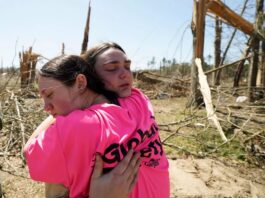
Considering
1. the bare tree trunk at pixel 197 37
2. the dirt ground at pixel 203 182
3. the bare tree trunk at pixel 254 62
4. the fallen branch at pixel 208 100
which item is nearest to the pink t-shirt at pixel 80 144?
the dirt ground at pixel 203 182

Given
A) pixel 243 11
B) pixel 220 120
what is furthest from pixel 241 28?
pixel 220 120

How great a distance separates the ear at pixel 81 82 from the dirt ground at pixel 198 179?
6.58ft

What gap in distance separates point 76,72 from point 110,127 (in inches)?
11.2

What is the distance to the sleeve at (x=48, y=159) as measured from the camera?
115 cm

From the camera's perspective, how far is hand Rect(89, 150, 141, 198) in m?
1.18

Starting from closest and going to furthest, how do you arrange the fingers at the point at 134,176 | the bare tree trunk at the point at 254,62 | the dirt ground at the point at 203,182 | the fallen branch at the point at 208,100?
1. the fingers at the point at 134,176
2. the dirt ground at the point at 203,182
3. the fallen branch at the point at 208,100
4. the bare tree trunk at the point at 254,62

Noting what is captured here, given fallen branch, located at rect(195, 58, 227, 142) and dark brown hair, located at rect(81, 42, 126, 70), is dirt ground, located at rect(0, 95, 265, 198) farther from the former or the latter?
dark brown hair, located at rect(81, 42, 126, 70)

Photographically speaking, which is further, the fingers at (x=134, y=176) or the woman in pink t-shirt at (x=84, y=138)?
the fingers at (x=134, y=176)

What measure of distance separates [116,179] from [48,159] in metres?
0.26

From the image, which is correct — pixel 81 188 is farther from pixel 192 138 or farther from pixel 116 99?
pixel 192 138

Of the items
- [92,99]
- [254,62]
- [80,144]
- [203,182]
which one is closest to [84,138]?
[80,144]

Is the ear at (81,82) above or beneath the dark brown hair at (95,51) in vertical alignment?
beneath

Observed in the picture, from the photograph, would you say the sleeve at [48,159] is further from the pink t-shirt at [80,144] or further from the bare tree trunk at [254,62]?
the bare tree trunk at [254,62]

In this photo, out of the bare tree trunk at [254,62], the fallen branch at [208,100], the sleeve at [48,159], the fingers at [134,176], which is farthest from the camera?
the bare tree trunk at [254,62]
